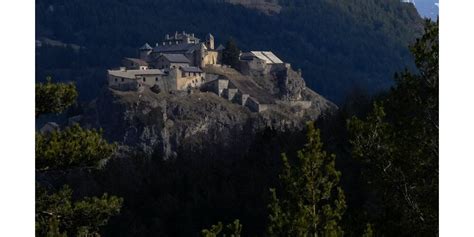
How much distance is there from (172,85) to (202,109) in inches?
176

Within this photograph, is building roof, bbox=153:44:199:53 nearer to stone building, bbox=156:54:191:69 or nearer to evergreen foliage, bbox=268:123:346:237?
stone building, bbox=156:54:191:69

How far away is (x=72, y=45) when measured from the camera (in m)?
192

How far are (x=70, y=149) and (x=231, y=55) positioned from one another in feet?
348

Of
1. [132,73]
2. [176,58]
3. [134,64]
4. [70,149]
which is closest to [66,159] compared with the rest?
[70,149]

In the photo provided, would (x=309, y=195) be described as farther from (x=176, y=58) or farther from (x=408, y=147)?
(x=176, y=58)

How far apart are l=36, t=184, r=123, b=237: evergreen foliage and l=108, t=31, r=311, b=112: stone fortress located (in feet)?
291

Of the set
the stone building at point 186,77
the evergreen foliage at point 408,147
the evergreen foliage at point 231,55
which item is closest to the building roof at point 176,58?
the stone building at point 186,77

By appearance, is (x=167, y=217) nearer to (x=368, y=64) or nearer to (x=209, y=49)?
(x=209, y=49)

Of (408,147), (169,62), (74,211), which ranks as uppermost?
(169,62)

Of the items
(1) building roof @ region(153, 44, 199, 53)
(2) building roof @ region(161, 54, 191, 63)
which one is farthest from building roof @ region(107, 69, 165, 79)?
(1) building roof @ region(153, 44, 199, 53)

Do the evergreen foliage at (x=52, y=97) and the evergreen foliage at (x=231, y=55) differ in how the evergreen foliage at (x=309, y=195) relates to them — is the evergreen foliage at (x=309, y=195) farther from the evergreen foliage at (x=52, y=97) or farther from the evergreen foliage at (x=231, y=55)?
the evergreen foliage at (x=231, y=55)

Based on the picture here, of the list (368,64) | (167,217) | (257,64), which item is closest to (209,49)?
(257,64)

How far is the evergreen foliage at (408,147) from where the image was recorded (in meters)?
11.8

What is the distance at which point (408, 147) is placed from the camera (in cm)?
1214
